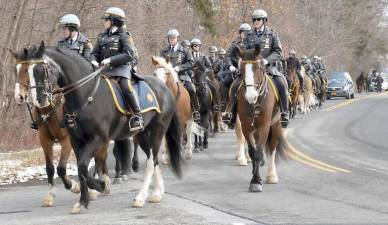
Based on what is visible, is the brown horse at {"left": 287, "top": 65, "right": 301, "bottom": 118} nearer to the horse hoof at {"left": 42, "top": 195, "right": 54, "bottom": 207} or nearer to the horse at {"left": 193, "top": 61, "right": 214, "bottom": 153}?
the horse at {"left": 193, "top": 61, "right": 214, "bottom": 153}

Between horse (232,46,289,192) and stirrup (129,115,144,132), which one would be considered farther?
horse (232,46,289,192)

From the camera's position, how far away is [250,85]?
13.1 m

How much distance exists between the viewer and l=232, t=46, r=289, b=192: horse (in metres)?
13.1

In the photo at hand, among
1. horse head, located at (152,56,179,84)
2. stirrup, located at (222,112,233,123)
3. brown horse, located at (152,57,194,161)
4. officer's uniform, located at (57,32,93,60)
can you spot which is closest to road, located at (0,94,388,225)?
brown horse, located at (152,57,194,161)

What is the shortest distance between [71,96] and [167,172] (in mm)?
5126

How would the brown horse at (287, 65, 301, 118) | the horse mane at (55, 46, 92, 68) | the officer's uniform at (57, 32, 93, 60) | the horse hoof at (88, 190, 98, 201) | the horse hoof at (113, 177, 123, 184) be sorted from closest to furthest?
the horse mane at (55, 46, 92, 68) → the horse hoof at (88, 190, 98, 201) → the officer's uniform at (57, 32, 93, 60) → the horse hoof at (113, 177, 123, 184) → the brown horse at (287, 65, 301, 118)

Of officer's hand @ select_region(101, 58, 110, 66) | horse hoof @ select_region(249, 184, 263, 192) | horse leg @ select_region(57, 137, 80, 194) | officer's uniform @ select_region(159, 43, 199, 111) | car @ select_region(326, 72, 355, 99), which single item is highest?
car @ select_region(326, 72, 355, 99)

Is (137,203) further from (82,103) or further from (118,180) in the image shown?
(118,180)

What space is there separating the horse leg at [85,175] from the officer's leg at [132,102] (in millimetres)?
902

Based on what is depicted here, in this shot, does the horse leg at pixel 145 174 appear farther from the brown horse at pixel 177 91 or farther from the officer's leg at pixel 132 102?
the brown horse at pixel 177 91

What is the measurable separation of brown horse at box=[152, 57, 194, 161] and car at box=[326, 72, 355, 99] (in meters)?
39.1

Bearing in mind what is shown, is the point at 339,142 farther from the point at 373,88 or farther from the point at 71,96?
the point at 373,88

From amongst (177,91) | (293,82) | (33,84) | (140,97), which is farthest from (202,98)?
(293,82)

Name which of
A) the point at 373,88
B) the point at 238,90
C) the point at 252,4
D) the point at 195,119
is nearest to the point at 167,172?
the point at 238,90
